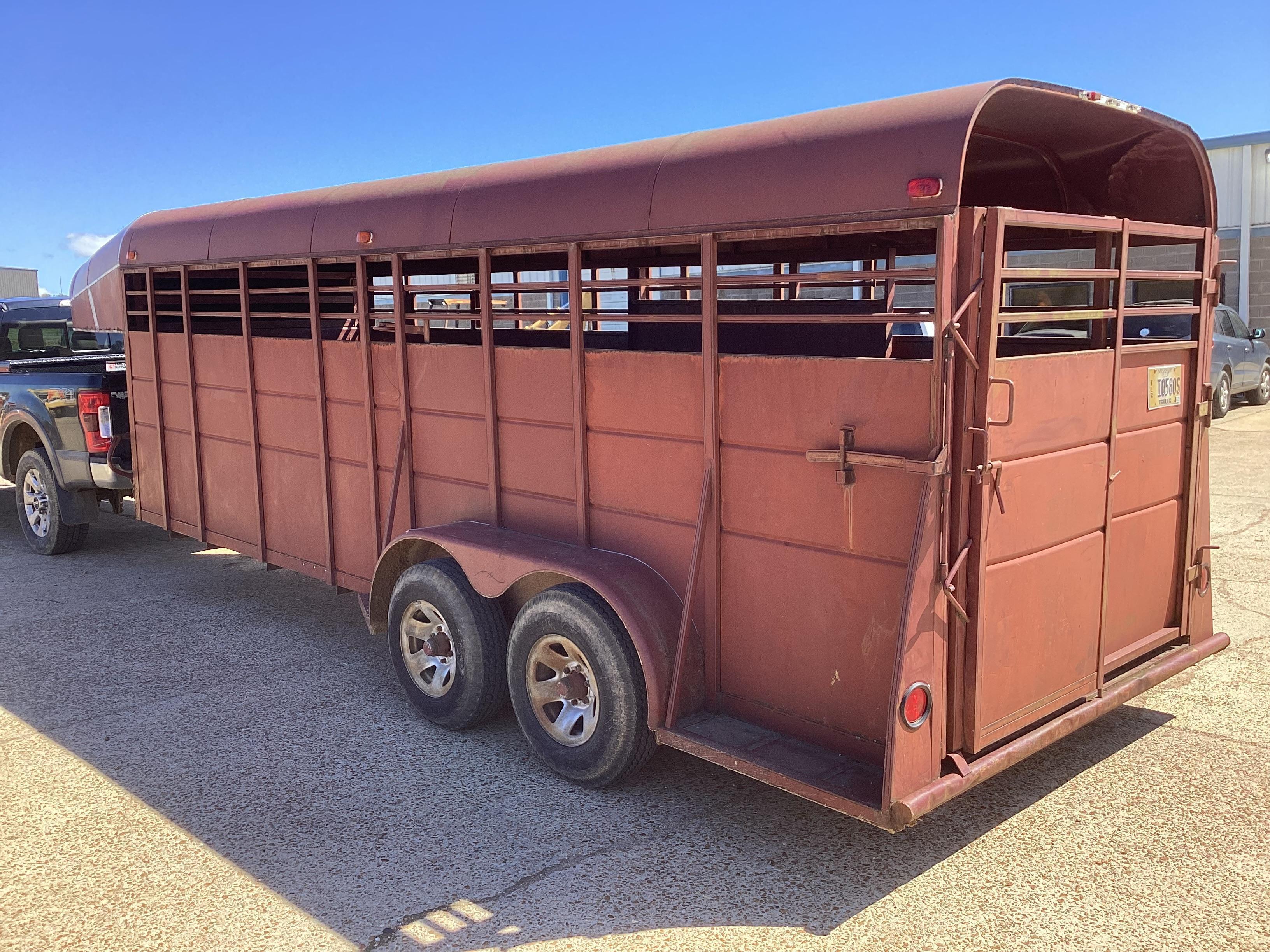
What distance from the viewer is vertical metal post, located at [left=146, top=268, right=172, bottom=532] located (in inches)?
289

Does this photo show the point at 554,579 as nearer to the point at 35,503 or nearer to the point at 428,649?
the point at 428,649

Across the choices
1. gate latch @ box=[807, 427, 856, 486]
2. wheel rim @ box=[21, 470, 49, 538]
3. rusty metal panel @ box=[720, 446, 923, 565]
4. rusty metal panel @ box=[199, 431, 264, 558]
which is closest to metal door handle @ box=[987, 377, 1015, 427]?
rusty metal panel @ box=[720, 446, 923, 565]

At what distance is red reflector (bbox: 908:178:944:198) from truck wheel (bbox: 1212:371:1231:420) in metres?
14.6

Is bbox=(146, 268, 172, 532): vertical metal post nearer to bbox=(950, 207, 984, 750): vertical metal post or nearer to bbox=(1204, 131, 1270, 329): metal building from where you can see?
bbox=(950, 207, 984, 750): vertical metal post

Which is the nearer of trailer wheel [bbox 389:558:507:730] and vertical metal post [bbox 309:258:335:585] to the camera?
trailer wheel [bbox 389:558:507:730]

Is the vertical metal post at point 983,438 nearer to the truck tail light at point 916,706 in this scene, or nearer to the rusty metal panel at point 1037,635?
the rusty metal panel at point 1037,635

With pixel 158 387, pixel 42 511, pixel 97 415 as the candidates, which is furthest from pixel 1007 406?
pixel 42 511

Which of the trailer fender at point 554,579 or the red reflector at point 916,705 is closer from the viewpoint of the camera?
the red reflector at point 916,705

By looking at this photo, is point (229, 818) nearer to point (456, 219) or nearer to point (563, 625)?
point (563, 625)

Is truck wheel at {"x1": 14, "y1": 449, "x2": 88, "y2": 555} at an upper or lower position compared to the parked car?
lower

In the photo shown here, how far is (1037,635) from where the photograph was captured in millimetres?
4039

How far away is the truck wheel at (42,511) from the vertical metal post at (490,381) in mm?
5142

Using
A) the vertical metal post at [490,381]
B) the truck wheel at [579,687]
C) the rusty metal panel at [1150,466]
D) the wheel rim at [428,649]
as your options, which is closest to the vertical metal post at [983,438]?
the rusty metal panel at [1150,466]

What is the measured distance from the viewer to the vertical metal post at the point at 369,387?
5.63m
